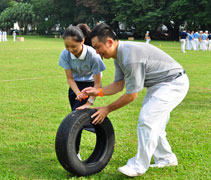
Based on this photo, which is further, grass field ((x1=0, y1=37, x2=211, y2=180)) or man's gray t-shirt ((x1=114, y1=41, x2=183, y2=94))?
grass field ((x1=0, y1=37, x2=211, y2=180))

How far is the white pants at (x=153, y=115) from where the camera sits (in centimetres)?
429

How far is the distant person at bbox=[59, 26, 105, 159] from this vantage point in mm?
4652

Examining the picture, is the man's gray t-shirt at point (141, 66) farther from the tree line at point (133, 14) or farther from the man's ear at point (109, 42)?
the tree line at point (133, 14)

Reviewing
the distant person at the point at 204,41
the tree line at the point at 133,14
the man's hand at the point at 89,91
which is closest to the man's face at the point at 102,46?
the man's hand at the point at 89,91

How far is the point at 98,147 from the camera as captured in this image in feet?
16.4

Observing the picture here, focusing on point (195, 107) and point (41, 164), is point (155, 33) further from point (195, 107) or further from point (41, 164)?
point (41, 164)

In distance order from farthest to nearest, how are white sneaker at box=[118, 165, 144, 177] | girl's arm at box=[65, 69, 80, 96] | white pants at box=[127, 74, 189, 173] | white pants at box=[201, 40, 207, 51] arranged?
white pants at box=[201, 40, 207, 51]
girl's arm at box=[65, 69, 80, 96]
white sneaker at box=[118, 165, 144, 177]
white pants at box=[127, 74, 189, 173]

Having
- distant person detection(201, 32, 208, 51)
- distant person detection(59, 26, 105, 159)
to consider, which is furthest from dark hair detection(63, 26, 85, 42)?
distant person detection(201, 32, 208, 51)

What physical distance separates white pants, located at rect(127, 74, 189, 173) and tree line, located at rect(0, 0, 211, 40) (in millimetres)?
49406

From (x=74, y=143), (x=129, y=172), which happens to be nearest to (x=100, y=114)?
(x=74, y=143)

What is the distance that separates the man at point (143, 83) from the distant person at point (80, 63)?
445 mm

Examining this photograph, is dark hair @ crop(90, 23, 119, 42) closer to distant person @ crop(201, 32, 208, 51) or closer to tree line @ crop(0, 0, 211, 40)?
distant person @ crop(201, 32, 208, 51)

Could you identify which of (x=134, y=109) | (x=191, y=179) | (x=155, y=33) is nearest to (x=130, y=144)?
(x=191, y=179)

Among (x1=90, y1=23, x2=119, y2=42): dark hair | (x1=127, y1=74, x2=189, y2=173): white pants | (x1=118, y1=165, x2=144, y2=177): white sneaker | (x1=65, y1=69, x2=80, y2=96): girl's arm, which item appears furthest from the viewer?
(x1=65, y1=69, x2=80, y2=96): girl's arm
